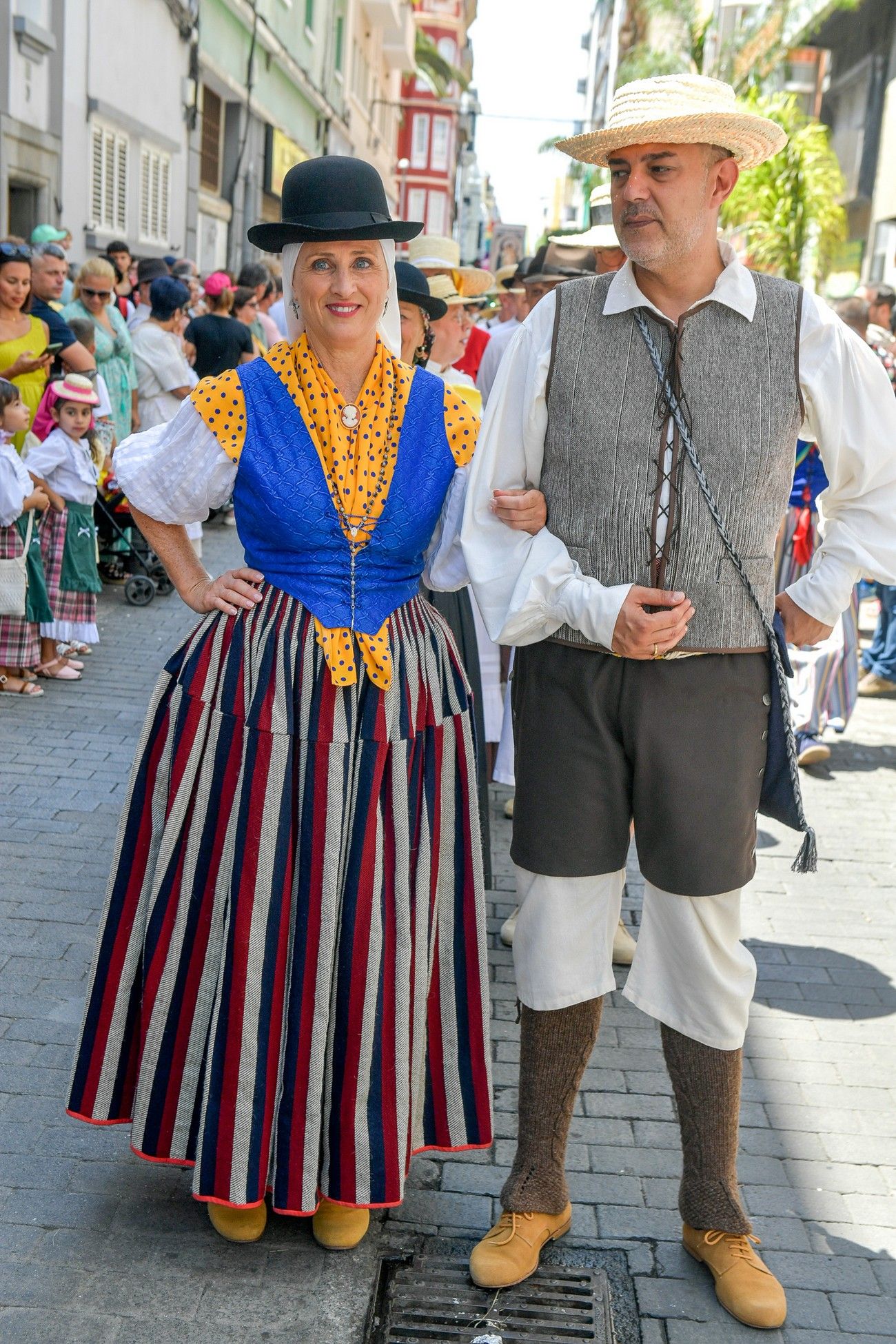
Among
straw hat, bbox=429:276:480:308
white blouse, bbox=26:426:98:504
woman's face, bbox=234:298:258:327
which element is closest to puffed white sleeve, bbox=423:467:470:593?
straw hat, bbox=429:276:480:308

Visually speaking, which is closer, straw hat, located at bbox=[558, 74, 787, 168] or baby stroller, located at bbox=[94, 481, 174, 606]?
straw hat, located at bbox=[558, 74, 787, 168]

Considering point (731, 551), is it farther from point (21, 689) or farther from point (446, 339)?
point (21, 689)

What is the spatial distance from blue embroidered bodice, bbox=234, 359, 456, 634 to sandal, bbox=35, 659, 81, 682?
4780 mm

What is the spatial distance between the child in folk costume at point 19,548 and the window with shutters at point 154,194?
9.50 metres

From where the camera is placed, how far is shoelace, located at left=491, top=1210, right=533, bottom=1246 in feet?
9.30

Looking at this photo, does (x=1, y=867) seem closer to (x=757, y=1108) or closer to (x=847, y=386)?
(x=757, y=1108)

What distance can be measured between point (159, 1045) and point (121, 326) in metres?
7.55

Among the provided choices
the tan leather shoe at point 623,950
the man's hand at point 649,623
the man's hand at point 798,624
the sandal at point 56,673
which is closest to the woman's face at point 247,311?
the sandal at point 56,673

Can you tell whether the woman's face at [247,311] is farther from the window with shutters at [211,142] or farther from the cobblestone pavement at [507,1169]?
the window with shutters at [211,142]

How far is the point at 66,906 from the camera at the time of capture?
4488mm

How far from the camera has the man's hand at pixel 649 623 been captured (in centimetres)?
255

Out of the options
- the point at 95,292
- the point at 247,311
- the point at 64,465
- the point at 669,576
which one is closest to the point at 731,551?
the point at 669,576

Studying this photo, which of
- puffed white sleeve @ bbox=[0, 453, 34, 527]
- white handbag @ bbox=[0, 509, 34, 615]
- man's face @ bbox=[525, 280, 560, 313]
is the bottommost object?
white handbag @ bbox=[0, 509, 34, 615]

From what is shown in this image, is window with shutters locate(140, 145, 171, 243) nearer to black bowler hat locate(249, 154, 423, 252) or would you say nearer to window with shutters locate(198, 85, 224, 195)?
window with shutters locate(198, 85, 224, 195)
